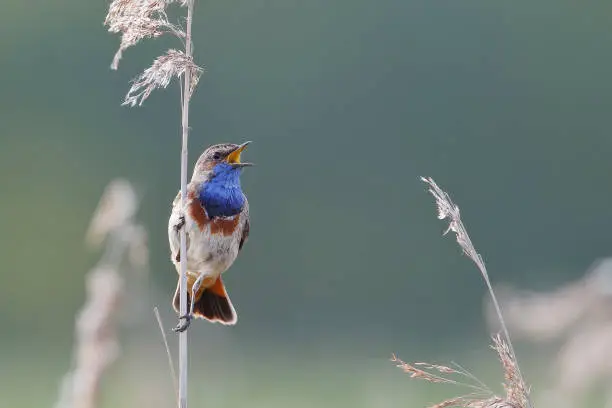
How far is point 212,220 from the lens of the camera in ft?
14.2

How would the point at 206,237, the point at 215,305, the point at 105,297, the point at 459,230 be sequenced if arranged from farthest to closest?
the point at 215,305
the point at 206,237
the point at 105,297
the point at 459,230

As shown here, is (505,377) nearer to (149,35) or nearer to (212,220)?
(149,35)

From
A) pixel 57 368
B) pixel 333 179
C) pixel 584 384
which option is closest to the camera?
pixel 584 384

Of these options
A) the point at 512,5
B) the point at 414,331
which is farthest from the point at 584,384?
the point at 512,5

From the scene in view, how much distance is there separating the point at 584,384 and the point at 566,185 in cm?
1763

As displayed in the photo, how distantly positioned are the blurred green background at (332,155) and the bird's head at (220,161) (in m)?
9.13

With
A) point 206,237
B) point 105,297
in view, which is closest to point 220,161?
point 206,237

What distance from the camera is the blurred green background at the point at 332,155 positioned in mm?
17016

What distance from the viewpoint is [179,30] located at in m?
3.41

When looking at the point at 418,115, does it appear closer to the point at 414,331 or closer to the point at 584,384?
the point at 414,331

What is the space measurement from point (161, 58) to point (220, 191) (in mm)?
985

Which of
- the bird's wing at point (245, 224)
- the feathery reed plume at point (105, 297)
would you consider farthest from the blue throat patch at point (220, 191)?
the feathery reed plume at point (105, 297)

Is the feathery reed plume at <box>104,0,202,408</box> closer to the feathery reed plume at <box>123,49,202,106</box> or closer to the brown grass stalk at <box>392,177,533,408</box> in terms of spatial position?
the feathery reed plume at <box>123,49,202,106</box>

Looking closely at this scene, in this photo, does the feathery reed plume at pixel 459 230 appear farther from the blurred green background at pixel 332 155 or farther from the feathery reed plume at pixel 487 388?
the blurred green background at pixel 332 155
